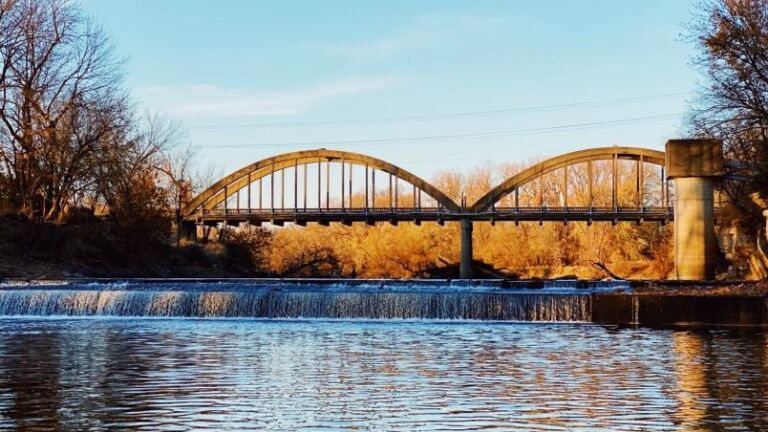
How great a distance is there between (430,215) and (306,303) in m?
48.0

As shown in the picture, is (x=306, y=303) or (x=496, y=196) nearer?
(x=306, y=303)

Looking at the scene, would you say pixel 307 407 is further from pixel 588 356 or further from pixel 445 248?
pixel 445 248

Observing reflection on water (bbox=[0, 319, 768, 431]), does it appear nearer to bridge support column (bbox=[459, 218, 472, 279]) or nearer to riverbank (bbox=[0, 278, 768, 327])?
riverbank (bbox=[0, 278, 768, 327])

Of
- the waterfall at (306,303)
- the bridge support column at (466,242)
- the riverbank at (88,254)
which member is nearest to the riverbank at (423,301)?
the waterfall at (306,303)

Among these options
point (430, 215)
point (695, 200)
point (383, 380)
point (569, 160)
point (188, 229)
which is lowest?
point (383, 380)

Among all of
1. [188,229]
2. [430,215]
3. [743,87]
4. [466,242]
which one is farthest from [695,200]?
[188,229]

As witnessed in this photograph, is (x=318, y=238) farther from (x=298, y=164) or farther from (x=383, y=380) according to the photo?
(x=383, y=380)

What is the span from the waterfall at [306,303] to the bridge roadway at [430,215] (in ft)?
142

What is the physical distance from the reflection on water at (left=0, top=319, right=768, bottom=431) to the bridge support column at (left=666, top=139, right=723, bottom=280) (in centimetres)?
1243

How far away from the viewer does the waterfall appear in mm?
33469

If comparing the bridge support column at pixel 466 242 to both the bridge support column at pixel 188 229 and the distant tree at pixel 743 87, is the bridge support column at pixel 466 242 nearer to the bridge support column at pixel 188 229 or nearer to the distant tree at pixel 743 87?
the bridge support column at pixel 188 229

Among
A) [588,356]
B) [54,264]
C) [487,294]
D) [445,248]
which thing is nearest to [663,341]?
[588,356]

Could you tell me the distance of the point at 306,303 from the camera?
115ft

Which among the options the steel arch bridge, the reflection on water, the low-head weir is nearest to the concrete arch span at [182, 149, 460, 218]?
the steel arch bridge
